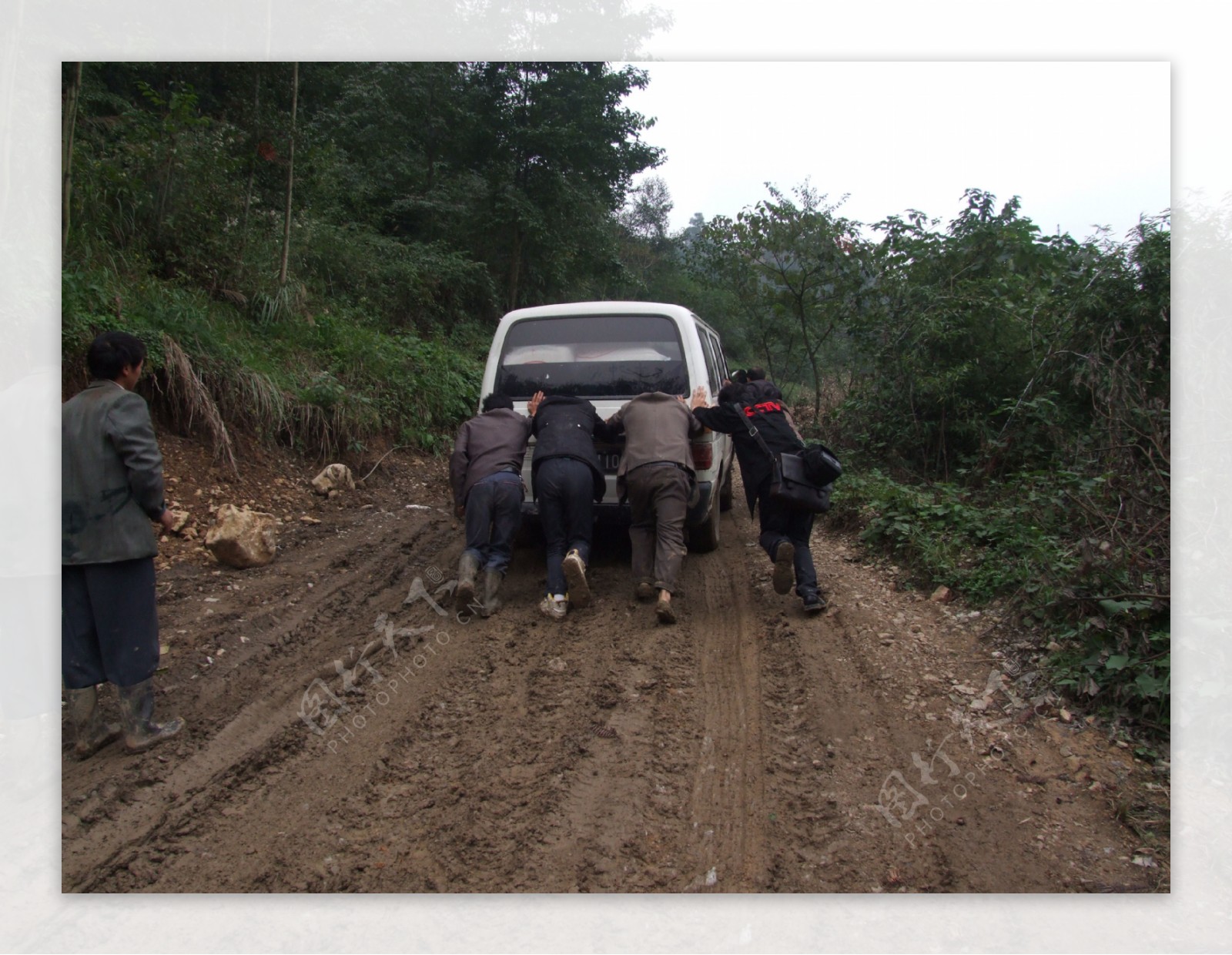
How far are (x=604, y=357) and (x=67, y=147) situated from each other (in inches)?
180

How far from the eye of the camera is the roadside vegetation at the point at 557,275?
4.57 metres

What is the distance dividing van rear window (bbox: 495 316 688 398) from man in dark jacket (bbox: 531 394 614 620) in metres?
0.64

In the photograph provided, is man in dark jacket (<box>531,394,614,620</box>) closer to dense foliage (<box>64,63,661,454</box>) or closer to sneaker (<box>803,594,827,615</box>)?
sneaker (<box>803,594,827,615</box>)

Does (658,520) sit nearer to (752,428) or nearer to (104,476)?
(752,428)

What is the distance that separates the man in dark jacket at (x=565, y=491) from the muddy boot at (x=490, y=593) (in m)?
0.31

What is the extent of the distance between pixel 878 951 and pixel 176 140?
920 centimetres

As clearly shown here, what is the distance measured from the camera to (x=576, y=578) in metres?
4.59

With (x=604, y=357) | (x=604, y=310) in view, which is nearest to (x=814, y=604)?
(x=604, y=357)

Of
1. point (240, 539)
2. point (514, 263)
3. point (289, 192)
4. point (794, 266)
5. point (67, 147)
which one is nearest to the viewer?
point (240, 539)

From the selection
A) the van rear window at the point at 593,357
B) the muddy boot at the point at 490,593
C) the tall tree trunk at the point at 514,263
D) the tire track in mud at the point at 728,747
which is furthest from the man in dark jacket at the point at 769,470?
the tall tree trunk at the point at 514,263

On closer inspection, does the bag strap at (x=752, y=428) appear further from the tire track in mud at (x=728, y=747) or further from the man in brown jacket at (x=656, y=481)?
the tire track in mud at (x=728, y=747)

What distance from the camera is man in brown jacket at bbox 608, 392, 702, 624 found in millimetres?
4797

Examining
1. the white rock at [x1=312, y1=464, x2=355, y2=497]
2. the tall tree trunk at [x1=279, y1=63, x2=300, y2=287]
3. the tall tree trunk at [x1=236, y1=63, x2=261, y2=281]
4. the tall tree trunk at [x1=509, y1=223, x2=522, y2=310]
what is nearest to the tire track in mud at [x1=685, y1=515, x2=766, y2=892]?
the white rock at [x1=312, y1=464, x2=355, y2=497]

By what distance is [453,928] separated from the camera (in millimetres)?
2299
